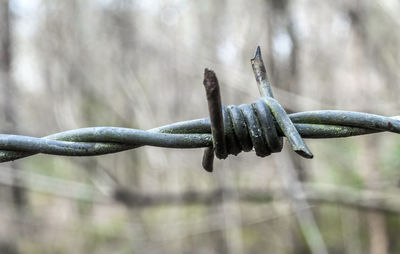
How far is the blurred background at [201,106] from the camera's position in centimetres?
231

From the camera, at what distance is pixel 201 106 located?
13.7 feet

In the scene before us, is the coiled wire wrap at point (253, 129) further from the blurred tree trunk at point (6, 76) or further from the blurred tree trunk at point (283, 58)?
the blurred tree trunk at point (6, 76)

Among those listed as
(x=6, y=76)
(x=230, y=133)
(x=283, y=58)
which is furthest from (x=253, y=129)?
(x=6, y=76)

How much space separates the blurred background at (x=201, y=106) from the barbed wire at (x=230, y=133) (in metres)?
1.65

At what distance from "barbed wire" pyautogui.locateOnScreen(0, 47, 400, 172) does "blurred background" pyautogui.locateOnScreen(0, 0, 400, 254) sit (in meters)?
1.65

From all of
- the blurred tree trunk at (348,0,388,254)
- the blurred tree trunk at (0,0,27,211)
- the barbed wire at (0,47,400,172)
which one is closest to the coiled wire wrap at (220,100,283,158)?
the barbed wire at (0,47,400,172)

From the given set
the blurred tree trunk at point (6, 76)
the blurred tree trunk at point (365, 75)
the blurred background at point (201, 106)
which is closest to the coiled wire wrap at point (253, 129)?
the blurred background at point (201, 106)

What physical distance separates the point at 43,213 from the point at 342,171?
3925 mm

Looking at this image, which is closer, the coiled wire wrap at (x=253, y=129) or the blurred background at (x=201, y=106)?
the coiled wire wrap at (x=253, y=129)

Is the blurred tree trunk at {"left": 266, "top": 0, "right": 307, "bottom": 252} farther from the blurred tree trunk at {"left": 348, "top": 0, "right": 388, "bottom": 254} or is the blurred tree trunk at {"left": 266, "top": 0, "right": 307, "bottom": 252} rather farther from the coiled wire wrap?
the coiled wire wrap

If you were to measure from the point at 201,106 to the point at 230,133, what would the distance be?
12.4 ft

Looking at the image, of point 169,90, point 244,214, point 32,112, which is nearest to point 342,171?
point 244,214

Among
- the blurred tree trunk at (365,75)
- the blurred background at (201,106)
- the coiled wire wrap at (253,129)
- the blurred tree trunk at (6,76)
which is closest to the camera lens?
the coiled wire wrap at (253,129)

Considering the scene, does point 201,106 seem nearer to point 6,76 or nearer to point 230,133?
point 6,76
